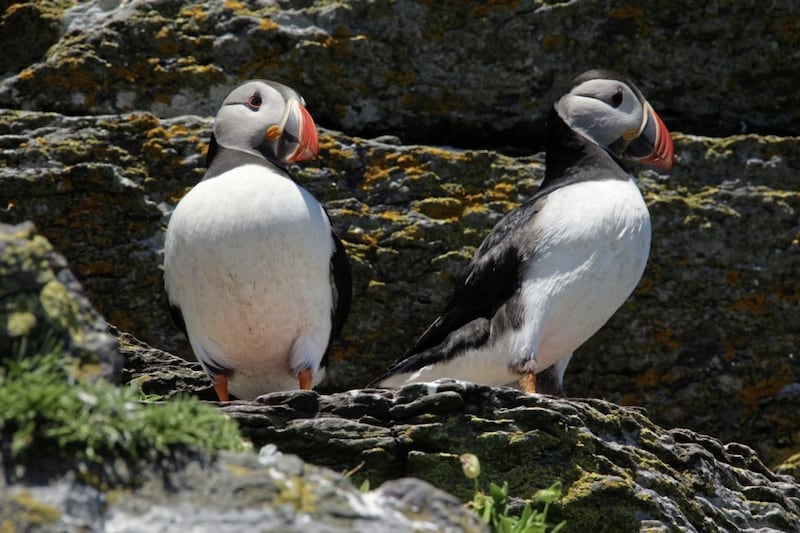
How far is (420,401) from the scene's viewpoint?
483 cm

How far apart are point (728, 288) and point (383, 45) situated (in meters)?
2.42

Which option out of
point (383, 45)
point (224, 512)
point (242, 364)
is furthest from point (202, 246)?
point (224, 512)

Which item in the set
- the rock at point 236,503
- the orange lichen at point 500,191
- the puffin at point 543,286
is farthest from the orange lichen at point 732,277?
the rock at point 236,503

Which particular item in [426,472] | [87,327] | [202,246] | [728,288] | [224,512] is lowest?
[728,288]

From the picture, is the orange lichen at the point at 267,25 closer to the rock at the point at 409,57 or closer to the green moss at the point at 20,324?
the rock at the point at 409,57

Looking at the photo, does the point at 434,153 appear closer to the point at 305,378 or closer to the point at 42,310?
the point at 305,378

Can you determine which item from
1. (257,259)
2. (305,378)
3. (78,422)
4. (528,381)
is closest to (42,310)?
(78,422)

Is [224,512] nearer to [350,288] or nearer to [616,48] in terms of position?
[350,288]

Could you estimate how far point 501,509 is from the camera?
14.1ft

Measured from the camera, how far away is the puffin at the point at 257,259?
19.1 feet

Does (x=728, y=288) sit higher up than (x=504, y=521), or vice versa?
(x=504, y=521)

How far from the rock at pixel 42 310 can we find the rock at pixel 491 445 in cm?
131

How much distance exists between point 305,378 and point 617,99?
2.30 m

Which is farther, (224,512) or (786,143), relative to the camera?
(786,143)
